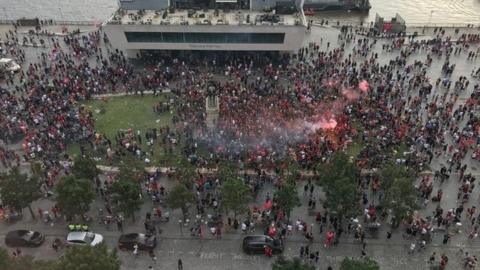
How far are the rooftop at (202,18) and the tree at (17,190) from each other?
1003 inches

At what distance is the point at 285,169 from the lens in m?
33.4

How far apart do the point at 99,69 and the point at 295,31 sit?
21.9 metres

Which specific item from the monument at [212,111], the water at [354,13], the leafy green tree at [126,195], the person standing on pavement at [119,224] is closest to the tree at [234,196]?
the leafy green tree at [126,195]

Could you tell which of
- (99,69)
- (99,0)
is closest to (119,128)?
(99,69)

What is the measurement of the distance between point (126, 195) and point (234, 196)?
675 cm

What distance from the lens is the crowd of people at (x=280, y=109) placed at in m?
33.9

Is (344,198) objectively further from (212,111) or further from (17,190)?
(17,190)

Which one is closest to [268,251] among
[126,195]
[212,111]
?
[126,195]

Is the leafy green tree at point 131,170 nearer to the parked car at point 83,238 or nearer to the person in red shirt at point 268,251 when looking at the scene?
the parked car at point 83,238

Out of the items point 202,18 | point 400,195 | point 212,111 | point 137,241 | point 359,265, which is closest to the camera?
point 359,265

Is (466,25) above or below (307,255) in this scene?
above

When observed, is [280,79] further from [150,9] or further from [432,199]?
[432,199]

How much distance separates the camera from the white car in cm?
4890

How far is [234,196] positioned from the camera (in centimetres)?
2759
